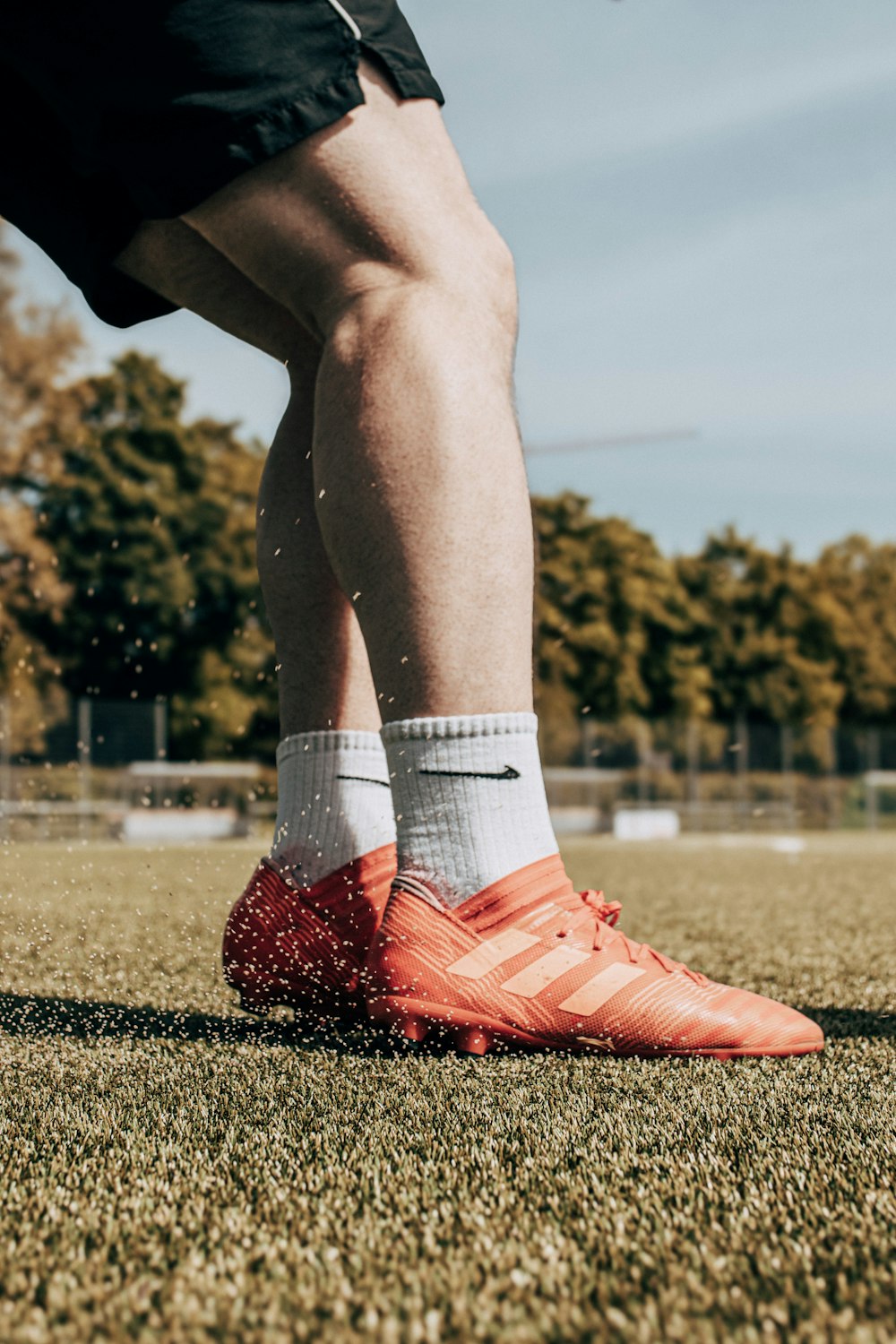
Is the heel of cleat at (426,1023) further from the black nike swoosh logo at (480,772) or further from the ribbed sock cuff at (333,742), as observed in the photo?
the ribbed sock cuff at (333,742)

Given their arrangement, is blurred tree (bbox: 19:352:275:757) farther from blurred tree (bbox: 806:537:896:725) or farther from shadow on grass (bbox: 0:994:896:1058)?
shadow on grass (bbox: 0:994:896:1058)

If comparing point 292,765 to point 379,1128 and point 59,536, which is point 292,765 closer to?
point 379,1128

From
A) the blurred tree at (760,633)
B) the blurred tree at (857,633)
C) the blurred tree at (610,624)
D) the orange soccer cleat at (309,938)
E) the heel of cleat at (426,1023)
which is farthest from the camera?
the blurred tree at (857,633)

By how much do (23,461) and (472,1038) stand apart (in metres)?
22.0

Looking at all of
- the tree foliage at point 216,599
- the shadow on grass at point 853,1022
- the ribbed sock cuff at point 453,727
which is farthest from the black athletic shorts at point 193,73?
the tree foliage at point 216,599

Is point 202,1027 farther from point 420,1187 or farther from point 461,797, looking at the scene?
point 420,1187

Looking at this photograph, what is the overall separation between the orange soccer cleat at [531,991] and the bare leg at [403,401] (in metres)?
0.19

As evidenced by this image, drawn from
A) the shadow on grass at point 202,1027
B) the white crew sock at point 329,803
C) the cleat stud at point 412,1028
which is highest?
the white crew sock at point 329,803

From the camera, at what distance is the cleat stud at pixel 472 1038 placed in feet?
3.98

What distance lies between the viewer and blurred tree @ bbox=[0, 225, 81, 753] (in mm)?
19609

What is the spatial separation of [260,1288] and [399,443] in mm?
825

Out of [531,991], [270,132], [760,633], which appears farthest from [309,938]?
[760,633]

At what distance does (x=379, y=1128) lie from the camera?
92 centimetres

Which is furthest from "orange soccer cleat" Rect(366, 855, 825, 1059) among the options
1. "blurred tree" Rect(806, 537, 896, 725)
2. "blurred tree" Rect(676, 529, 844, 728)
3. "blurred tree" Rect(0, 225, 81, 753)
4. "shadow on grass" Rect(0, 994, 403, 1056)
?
"blurred tree" Rect(806, 537, 896, 725)
